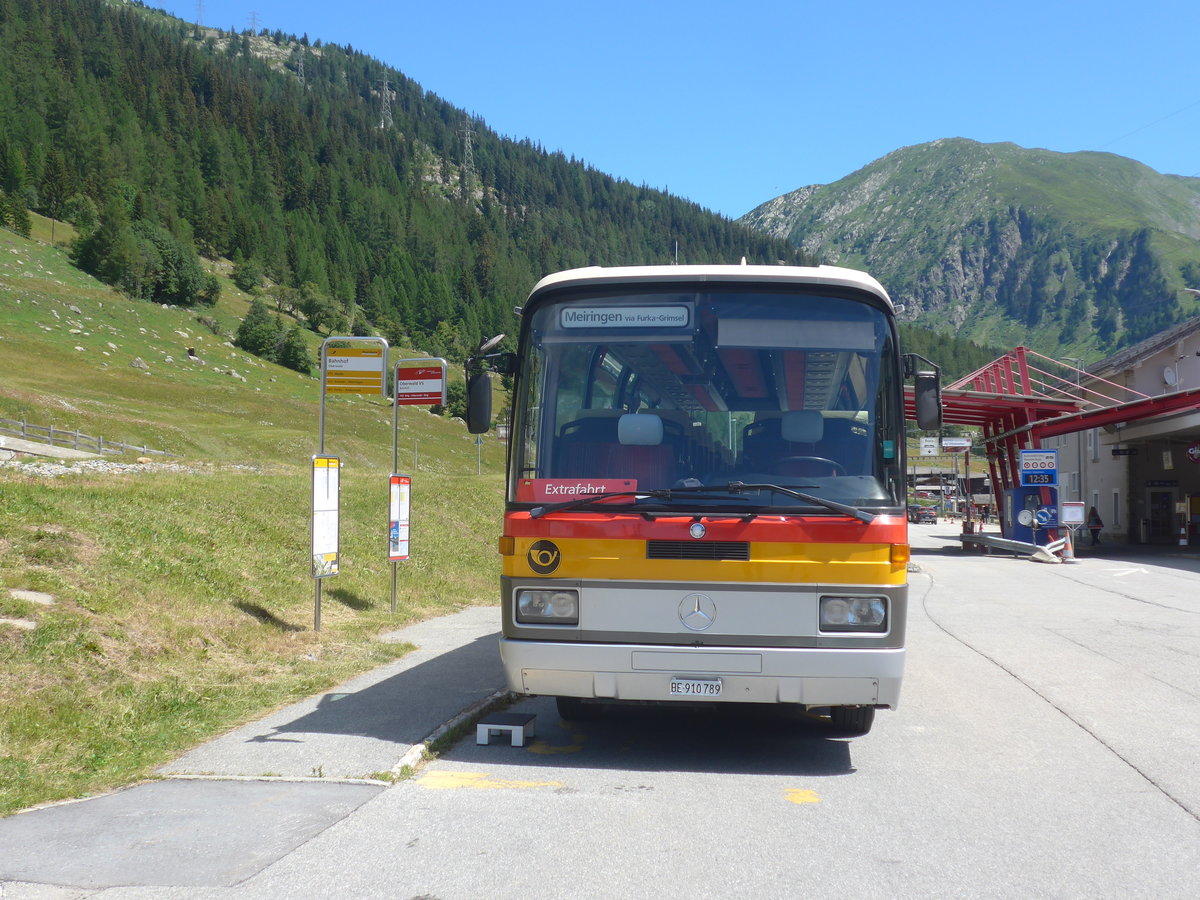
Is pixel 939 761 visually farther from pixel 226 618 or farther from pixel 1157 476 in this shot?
pixel 1157 476

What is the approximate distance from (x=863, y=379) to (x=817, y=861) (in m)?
3.17

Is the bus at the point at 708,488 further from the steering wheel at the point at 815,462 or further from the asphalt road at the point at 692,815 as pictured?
the asphalt road at the point at 692,815

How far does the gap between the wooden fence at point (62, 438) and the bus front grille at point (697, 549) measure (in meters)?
36.7

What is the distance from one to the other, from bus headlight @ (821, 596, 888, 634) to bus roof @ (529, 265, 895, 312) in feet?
6.44

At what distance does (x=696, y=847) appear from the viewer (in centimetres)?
515

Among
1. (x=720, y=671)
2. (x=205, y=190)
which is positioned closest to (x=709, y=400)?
(x=720, y=671)

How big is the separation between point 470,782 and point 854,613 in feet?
8.21

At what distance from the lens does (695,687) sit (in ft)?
21.7

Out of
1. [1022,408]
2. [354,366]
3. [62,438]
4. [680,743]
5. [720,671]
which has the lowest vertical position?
[680,743]

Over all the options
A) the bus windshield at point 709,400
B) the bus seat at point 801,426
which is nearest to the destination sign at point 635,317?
the bus windshield at point 709,400

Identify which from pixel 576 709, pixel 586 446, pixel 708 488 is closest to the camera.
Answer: pixel 708 488

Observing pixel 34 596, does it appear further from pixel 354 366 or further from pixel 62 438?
pixel 62 438

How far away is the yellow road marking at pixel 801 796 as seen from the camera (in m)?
6.12

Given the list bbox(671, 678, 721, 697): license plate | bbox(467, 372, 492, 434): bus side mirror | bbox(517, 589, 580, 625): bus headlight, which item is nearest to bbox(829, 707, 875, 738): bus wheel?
bbox(671, 678, 721, 697): license plate
